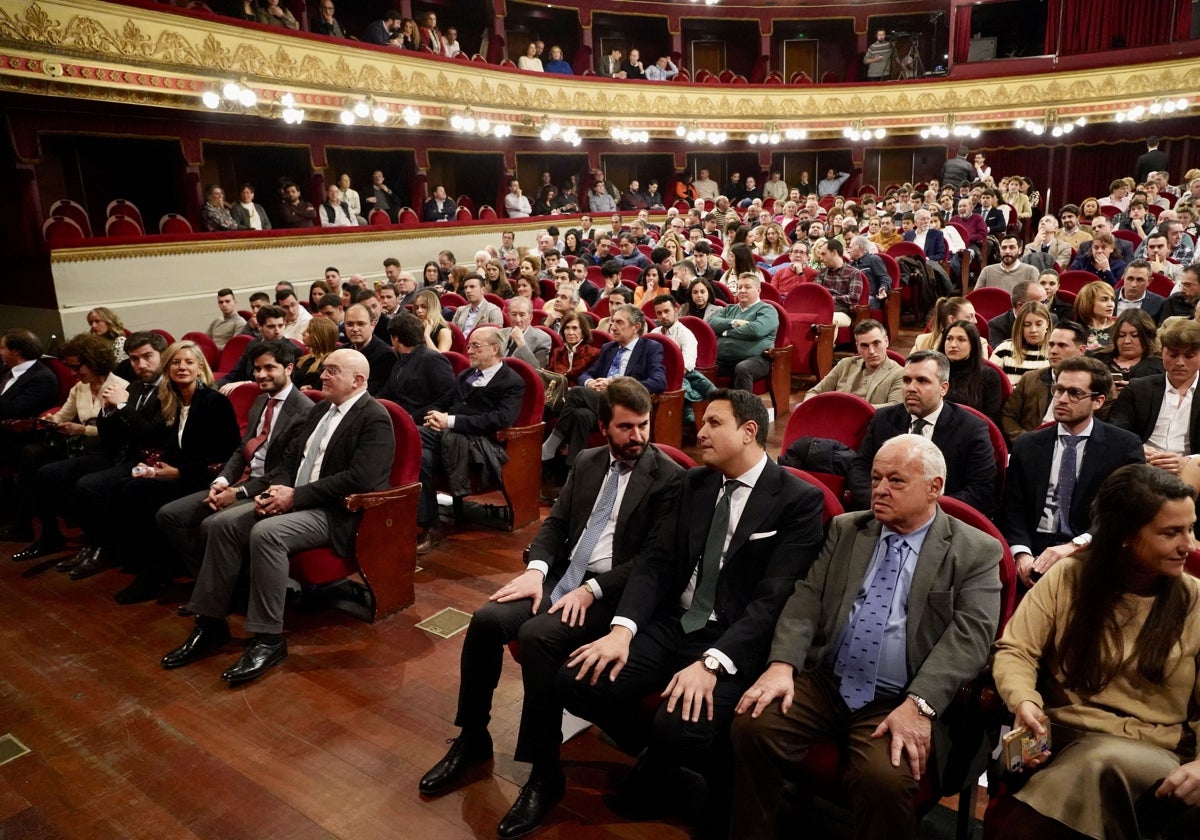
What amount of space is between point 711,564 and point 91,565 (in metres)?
3.13

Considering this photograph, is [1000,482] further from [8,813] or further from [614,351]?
[8,813]

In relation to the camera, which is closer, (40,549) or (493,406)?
(493,406)

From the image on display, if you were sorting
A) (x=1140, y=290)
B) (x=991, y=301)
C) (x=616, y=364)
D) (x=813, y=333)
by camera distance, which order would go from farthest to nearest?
(x=813, y=333) → (x=991, y=301) → (x=616, y=364) → (x=1140, y=290)

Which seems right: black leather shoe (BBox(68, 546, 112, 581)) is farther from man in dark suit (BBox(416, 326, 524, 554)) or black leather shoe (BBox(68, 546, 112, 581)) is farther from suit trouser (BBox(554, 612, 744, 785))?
suit trouser (BBox(554, 612, 744, 785))

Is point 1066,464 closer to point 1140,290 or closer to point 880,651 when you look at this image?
point 880,651

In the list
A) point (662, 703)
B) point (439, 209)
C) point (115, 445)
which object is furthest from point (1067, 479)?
point (439, 209)

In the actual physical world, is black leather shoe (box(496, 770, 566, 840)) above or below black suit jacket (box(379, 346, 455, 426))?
below

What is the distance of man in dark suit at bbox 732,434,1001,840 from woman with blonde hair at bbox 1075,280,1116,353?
240 cm

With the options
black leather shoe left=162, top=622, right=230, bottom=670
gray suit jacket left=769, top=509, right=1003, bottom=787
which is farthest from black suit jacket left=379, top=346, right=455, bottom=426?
gray suit jacket left=769, top=509, right=1003, bottom=787

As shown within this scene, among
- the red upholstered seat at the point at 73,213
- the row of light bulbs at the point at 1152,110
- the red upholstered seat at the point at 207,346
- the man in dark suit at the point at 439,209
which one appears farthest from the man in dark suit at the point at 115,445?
the row of light bulbs at the point at 1152,110

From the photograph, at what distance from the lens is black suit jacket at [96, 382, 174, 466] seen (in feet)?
11.2

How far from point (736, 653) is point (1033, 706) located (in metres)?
0.60

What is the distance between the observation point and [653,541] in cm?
211

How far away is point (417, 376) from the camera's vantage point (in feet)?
12.7
